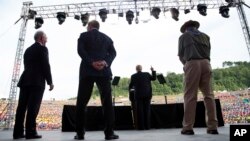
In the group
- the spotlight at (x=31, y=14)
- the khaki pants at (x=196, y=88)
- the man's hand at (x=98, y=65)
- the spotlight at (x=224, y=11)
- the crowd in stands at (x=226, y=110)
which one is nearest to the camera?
the man's hand at (x=98, y=65)

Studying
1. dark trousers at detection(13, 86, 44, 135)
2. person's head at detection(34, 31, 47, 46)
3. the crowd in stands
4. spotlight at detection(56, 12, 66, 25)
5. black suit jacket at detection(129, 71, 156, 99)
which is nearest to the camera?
dark trousers at detection(13, 86, 44, 135)

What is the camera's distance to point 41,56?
3.80 m

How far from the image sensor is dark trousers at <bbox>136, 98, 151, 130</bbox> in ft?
19.9

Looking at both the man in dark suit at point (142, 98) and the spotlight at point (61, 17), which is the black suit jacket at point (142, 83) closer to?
the man in dark suit at point (142, 98)

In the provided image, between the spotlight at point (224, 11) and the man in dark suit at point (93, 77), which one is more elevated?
the spotlight at point (224, 11)

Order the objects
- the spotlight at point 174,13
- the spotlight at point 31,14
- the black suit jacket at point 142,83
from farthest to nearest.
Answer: the spotlight at point 174,13
the spotlight at point 31,14
the black suit jacket at point 142,83

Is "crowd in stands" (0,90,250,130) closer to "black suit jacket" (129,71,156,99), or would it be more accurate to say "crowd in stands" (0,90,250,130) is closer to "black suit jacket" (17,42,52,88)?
"black suit jacket" (129,71,156,99)

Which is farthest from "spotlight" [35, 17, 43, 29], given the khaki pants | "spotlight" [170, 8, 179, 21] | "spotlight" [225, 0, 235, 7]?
the khaki pants

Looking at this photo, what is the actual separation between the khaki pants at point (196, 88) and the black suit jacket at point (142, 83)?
2388 millimetres

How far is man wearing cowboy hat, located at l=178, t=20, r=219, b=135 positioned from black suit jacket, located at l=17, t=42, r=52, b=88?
6.11 ft

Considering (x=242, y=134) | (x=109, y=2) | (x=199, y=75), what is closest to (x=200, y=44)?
(x=199, y=75)

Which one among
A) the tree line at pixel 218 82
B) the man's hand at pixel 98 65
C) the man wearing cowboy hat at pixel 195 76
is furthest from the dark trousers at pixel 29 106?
the tree line at pixel 218 82

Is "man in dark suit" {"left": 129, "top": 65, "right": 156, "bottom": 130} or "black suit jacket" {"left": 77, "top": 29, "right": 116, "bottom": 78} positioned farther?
"man in dark suit" {"left": 129, "top": 65, "right": 156, "bottom": 130}

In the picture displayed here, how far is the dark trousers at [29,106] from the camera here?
3660mm
